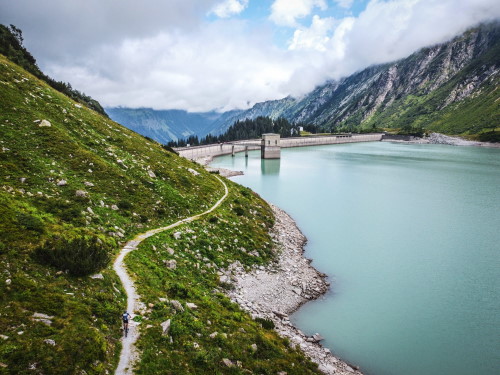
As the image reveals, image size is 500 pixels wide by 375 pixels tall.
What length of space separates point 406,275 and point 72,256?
33516 millimetres

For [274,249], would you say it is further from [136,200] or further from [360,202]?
[360,202]

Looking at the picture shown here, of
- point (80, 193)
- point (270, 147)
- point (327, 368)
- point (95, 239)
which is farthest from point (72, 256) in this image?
point (270, 147)

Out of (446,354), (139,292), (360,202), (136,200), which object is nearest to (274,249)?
(136,200)

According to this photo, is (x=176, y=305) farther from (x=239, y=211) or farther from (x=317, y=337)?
(x=239, y=211)

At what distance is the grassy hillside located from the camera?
12789mm

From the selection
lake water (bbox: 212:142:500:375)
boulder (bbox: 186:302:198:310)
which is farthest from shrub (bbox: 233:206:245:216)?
boulder (bbox: 186:302:198:310)

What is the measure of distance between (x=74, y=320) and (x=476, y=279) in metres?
38.3

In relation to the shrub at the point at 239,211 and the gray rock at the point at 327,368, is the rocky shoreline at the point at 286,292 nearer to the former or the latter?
the gray rock at the point at 327,368

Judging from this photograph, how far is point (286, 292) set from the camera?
96.4 ft

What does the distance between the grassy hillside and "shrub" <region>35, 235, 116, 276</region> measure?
0.13m

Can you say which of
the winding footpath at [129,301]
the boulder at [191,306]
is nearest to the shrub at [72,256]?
the winding footpath at [129,301]

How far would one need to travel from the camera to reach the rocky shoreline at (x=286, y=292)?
2156 centimetres

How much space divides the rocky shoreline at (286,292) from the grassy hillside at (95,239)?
1670mm

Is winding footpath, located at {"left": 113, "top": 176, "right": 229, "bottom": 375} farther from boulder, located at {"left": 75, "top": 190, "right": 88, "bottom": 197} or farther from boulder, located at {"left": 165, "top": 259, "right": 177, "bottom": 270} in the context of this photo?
boulder, located at {"left": 75, "top": 190, "right": 88, "bottom": 197}
